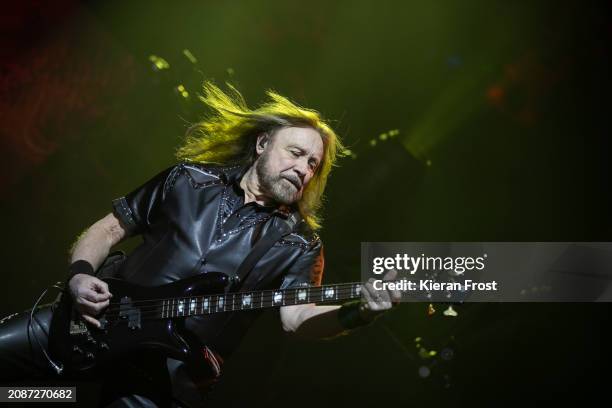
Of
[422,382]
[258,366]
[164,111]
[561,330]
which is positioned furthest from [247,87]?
[561,330]

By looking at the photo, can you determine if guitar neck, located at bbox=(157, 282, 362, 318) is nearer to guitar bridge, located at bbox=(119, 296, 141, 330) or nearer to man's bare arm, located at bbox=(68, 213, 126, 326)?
guitar bridge, located at bbox=(119, 296, 141, 330)

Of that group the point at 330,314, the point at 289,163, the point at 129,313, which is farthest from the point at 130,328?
the point at 289,163

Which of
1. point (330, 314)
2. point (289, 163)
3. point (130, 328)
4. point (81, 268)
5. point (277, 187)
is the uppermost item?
point (289, 163)

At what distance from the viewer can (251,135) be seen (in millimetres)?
3504

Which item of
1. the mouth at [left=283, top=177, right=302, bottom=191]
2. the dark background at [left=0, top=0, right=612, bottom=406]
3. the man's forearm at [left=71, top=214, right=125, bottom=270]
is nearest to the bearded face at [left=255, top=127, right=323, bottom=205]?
the mouth at [left=283, top=177, right=302, bottom=191]

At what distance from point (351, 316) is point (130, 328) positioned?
0.95m

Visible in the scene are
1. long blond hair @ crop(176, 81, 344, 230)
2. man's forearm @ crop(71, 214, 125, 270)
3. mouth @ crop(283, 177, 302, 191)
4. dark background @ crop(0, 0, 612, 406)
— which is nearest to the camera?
man's forearm @ crop(71, 214, 125, 270)

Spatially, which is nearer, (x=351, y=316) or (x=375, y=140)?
(x=351, y=316)

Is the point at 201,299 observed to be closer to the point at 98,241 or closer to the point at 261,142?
the point at 98,241

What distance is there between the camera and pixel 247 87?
4684 mm

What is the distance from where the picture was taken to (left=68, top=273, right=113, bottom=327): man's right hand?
8.66 ft

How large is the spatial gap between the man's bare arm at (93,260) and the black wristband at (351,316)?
40.6 inches

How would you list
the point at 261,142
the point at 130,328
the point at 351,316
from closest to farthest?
the point at 351,316
the point at 130,328
the point at 261,142

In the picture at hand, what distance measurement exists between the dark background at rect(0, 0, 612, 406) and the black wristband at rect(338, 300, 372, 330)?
1.73 meters
